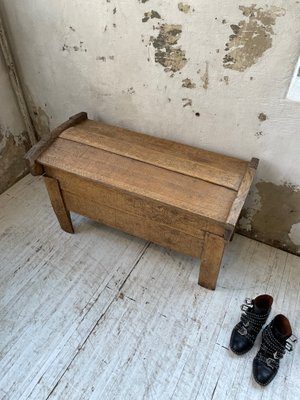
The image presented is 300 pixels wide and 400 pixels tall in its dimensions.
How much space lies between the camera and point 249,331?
121 cm

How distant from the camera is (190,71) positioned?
127cm

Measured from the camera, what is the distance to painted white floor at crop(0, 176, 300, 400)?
1130 mm

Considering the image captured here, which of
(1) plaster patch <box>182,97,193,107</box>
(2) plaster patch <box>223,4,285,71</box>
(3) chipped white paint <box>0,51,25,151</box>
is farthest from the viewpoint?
(3) chipped white paint <box>0,51,25,151</box>

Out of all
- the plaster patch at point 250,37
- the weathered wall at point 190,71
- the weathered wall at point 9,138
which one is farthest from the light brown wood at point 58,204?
the plaster patch at point 250,37

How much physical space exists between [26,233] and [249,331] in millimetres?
1237

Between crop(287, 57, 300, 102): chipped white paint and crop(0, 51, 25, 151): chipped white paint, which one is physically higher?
crop(287, 57, 300, 102): chipped white paint

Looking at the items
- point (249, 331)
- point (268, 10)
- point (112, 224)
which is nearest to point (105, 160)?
point (112, 224)

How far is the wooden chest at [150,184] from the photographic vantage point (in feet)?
3.77

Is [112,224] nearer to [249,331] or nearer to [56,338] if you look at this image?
[56,338]

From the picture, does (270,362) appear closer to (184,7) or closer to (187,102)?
(187,102)

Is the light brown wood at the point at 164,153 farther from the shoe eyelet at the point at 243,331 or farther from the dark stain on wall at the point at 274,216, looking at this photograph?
the shoe eyelet at the point at 243,331

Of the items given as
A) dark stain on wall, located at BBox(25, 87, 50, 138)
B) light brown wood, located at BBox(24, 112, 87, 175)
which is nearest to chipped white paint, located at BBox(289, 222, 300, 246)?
light brown wood, located at BBox(24, 112, 87, 175)

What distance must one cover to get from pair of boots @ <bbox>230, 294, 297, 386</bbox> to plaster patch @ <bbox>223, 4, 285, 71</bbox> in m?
0.95

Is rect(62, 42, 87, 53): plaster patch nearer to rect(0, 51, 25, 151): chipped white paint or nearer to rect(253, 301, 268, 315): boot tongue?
rect(0, 51, 25, 151): chipped white paint
